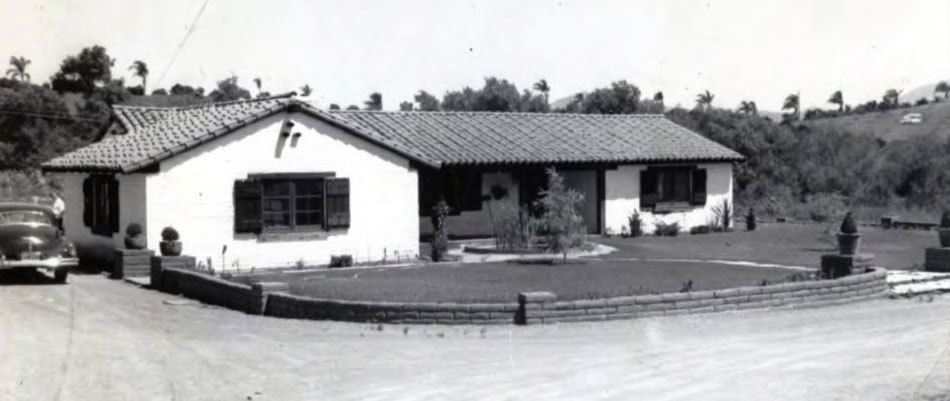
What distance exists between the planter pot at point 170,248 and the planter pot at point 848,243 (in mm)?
11714

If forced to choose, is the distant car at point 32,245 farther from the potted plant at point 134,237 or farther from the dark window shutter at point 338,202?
the dark window shutter at point 338,202

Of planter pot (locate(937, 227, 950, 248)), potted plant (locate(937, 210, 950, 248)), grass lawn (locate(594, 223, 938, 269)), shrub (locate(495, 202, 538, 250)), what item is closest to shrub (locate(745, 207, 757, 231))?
grass lawn (locate(594, 223, 938, 269))

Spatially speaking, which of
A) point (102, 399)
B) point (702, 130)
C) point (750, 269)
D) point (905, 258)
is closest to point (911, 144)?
point (702, 130)

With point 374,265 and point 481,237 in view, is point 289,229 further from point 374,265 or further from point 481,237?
point 481,237

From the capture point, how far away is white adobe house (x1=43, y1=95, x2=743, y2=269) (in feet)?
70.9

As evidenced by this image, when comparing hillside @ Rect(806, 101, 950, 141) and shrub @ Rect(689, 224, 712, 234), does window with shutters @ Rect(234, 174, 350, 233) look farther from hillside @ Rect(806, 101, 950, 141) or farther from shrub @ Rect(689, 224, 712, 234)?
hillside @ Rect(806, 101, 950, 141)

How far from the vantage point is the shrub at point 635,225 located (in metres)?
30.2

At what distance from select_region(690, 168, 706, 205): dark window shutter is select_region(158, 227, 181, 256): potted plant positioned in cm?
1702

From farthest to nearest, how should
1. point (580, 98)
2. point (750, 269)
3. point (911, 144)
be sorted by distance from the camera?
point (580, 98) < point (911, 144) < point (750, 269)

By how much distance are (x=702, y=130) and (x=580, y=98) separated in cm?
1855

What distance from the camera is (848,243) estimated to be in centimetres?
1883

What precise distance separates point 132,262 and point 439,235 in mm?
6560

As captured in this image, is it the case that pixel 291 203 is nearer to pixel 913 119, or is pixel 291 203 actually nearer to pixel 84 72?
pixel 84 72

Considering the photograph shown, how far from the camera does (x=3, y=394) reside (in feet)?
32.1
